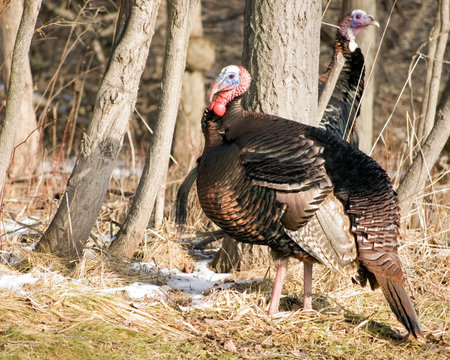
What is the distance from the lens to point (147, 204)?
184 inches

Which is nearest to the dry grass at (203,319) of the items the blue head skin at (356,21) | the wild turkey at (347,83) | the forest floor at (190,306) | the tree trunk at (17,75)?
the forest floor at (190,306)

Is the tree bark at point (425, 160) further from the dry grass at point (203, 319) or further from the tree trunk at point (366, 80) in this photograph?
the tree trunk at point (366, 80)

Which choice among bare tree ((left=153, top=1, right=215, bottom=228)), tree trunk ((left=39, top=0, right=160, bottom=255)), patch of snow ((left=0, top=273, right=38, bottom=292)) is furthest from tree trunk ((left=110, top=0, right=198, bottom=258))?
bare tree ((left=153, top=1, right=215, bottom=228))

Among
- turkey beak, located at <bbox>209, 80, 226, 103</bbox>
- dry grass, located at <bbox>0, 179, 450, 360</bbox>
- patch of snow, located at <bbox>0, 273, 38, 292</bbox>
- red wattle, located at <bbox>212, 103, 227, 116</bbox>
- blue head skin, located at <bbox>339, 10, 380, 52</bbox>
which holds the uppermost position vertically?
blue head skin, located at <bbox>339, 10, 380, 52</bbox>

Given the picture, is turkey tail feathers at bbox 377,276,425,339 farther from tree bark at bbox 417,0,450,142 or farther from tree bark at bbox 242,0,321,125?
tree bark at bbox 417,0,450,142

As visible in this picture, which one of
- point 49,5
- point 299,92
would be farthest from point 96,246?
point 49,5

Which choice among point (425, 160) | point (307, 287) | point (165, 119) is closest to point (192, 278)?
point (307, 287)

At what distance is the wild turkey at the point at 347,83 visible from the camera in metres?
5.93

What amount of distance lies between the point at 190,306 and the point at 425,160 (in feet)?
7.07

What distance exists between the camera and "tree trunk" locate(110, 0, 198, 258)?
4570mm

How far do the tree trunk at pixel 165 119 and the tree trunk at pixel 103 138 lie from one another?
26cm

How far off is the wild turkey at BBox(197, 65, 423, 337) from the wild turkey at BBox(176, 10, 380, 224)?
1.76 meters

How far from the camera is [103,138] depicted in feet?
14.4

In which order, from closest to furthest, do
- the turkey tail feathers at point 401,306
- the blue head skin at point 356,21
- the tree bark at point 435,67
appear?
the turkey tail feathers at point 401,306 < the tree bark at point 435,67 < the blue head skin at point 356,21
